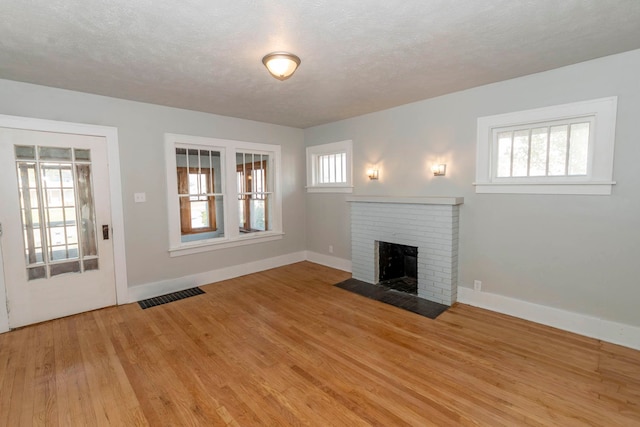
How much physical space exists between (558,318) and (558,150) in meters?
1.76

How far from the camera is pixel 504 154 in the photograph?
11.1ft

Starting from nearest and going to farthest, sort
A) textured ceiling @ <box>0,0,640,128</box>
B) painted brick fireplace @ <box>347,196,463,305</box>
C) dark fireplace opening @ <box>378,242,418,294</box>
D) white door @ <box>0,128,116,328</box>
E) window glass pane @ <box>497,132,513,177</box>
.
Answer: textured ceiling @ <box>0,0,640,128</box>
white door @ <box>0,128,116,328</box>
window glass pane @ <box>497,132,513,177</box>
painted brick fireplace @ <box>347,196,463,305</box>
dark fireplace opening @ <box>378,242,418,294</box>

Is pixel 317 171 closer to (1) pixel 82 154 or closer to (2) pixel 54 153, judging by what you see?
(1) pixel 82 154

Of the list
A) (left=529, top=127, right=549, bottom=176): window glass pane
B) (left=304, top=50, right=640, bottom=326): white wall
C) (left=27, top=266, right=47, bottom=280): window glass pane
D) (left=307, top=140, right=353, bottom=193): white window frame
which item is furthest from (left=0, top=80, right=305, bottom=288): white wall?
(left=529, top=127, right=549, bottom=176): window glass pane

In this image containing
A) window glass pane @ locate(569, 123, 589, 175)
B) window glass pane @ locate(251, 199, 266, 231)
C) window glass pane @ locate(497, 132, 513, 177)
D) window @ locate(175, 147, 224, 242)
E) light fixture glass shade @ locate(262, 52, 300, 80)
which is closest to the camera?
light fixture glass shade @ locate(262, 52, 300, 80)

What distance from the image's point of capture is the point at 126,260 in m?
3.81

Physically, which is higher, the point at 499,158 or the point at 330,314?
the point at 499,158

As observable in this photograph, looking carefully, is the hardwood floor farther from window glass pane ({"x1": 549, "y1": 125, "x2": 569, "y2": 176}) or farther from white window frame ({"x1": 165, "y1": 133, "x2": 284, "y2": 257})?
window glass pane ({"x1": 549, "y1": 125, "x2": 569, "y2": 176})

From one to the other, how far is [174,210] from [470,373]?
13.2 ft

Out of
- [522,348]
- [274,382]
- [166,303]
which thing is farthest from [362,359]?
[166,303]

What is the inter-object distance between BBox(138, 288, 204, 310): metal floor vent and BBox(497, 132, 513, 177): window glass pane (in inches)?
168

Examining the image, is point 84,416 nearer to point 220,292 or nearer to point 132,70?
point 220,292

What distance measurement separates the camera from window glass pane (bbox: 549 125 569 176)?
2.99m

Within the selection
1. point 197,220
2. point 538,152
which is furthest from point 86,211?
point 538,152
